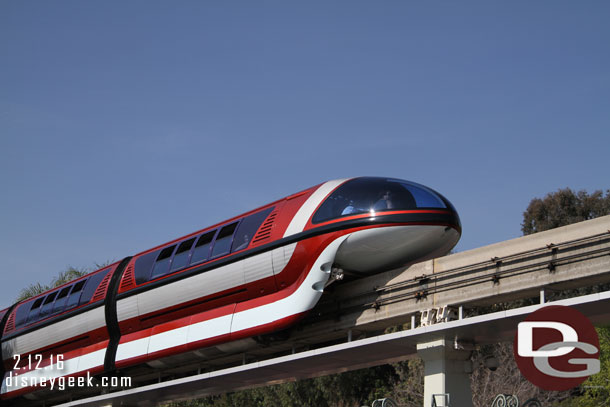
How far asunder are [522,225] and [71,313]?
28369 mm

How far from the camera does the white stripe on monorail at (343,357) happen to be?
1193cm

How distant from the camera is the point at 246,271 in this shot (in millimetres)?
15781

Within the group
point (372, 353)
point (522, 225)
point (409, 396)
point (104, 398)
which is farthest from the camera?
point (522, 225)

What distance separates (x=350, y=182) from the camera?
15.2 meters

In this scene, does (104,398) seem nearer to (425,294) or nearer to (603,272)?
(425,294)

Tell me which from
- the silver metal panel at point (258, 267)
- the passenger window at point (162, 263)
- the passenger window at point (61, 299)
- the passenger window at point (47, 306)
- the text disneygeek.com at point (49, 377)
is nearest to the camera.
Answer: the silver metal panel at point (258, 267)

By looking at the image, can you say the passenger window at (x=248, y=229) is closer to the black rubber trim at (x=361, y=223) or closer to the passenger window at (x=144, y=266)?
the black rubber trim at (x=361, y=223)

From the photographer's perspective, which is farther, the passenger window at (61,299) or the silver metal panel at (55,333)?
the passenger window at (61,299)

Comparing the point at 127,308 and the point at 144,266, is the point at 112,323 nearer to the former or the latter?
the point at 127,308

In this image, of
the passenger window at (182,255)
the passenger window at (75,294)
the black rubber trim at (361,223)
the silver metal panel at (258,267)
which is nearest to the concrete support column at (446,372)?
the black rubber trim at (361,223)

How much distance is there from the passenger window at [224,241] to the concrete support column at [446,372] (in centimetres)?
491

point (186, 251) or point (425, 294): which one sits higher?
point (186, 251)

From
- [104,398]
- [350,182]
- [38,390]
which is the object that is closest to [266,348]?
[350,182]

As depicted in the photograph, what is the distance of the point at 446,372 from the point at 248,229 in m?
5.13
